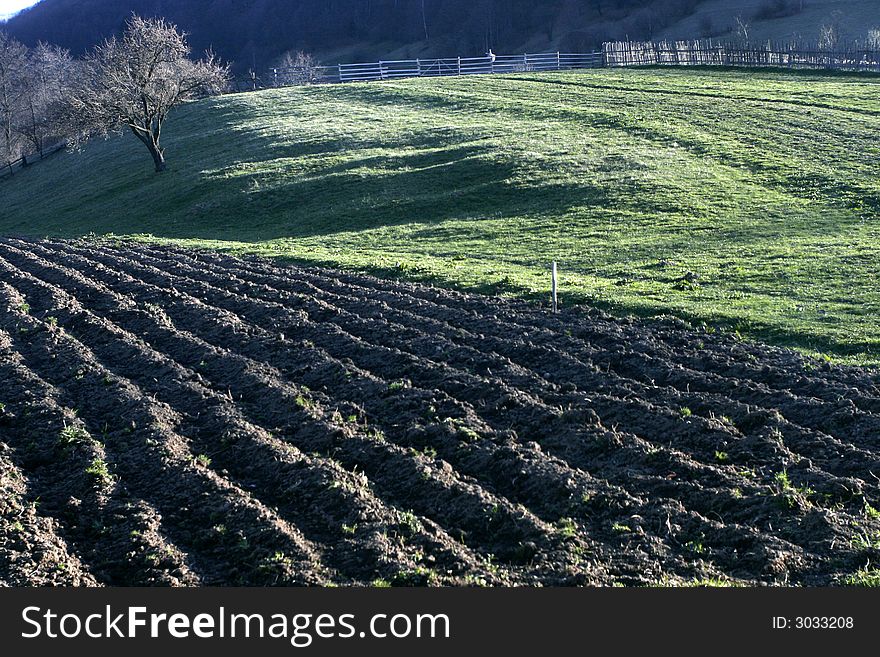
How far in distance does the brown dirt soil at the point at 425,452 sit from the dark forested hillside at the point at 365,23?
3470 inches

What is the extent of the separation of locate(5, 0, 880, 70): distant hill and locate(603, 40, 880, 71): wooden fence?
18.2 metres

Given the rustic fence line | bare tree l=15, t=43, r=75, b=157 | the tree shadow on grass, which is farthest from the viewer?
bare tree l=15, t=43, r=75, b=157

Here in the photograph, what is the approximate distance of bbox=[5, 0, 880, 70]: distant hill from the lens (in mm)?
93688

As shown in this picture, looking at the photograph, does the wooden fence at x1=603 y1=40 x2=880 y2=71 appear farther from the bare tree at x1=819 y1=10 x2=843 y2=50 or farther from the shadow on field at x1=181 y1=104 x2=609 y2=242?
the shadow on field at x1=181 y1=104 x2=609 y2=242

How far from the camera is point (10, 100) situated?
66.6 metres

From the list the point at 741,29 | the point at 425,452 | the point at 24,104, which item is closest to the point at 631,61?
the point at 741,29

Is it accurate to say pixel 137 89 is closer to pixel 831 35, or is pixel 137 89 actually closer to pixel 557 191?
pixel 557 191

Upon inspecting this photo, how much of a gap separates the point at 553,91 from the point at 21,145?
4727 cm

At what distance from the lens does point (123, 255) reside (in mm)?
25016

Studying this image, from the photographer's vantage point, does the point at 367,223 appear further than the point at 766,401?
Yes

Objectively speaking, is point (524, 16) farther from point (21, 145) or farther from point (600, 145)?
point (600, 145)

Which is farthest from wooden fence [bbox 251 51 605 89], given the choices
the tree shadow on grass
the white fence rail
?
the tree shadow on grass

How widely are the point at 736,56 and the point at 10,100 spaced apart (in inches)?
2154

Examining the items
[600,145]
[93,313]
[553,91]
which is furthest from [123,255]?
[553,91]
